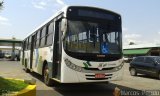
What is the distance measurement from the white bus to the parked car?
28.9ft

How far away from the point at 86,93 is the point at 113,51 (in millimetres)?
2005

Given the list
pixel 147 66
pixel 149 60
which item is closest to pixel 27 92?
pixel 147 66

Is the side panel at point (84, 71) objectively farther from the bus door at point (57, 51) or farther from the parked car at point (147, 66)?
the parked car at point (147, 66)

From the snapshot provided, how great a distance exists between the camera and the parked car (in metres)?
20.3

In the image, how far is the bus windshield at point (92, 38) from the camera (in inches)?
443

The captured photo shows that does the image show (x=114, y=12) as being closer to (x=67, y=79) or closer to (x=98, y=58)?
(x=98, y=58)

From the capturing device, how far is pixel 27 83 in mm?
11008

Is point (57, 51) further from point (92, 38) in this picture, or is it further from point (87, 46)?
point (92, 38)

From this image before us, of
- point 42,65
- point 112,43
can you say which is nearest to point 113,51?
point 112,43

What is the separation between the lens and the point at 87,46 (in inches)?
447

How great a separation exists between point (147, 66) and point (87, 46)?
35.8 ft

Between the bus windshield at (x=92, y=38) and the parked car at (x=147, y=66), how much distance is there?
9.00 meters

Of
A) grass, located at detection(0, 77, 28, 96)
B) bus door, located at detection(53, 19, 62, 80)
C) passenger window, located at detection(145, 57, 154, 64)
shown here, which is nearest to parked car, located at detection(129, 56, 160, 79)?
passenger window, located at detection(145, 57, 154, 64)

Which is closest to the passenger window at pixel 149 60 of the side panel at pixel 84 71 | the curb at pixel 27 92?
the side panel at pixel 84 71
